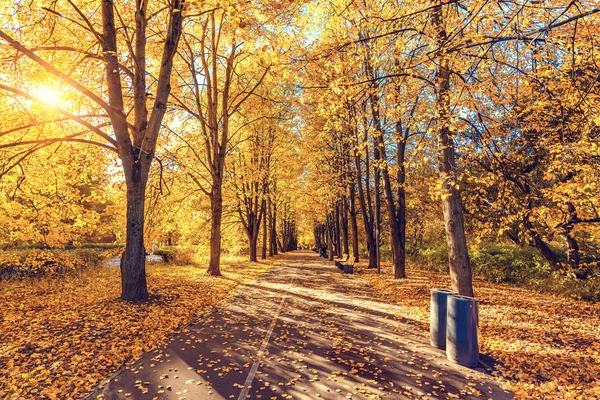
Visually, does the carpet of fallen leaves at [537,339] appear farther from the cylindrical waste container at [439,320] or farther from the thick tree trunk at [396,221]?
the thick tree trunk at [396,221]

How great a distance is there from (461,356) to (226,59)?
17.2m

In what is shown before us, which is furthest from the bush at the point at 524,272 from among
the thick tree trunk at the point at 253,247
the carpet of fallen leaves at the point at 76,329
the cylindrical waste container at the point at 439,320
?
the thick tree trunk at the point at 253,247

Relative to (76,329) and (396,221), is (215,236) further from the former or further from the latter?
(76,329)

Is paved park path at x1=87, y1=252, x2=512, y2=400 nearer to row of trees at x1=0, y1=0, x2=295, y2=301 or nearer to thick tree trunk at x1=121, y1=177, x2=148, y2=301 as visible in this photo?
thick tree trunk at x1=121, y1=177, x2=148, y2=301

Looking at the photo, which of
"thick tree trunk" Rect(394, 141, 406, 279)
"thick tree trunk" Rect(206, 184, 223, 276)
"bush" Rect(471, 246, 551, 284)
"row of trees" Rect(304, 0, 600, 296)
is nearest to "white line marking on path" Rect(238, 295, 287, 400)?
"row of trees" Rect(304, 0, 600, 296)

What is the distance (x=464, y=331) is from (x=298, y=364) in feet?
9.47

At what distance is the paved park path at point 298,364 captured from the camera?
443cm

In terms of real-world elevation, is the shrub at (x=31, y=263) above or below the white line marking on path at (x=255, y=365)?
above

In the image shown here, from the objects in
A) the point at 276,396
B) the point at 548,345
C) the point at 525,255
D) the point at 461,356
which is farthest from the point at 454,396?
the point at 525,255

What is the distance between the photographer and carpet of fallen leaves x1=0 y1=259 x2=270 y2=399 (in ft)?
15.2

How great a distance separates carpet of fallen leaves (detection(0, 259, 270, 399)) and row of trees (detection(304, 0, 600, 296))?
635 cm

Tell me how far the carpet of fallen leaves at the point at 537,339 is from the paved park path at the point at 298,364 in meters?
0.63

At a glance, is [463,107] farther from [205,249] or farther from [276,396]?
[205,249]

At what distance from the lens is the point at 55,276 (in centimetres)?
1405
